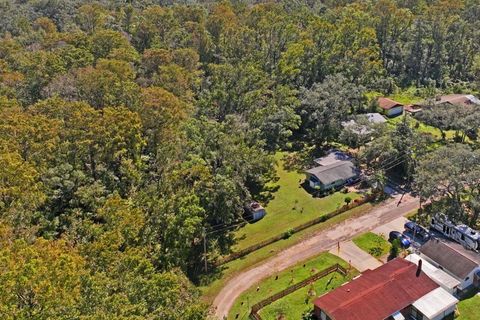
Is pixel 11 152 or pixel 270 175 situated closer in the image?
pixel 11 152

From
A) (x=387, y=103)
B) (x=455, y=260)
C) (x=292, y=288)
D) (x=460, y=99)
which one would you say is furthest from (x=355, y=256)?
(x=460, y=99)

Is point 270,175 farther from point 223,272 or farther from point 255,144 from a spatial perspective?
point 223,272

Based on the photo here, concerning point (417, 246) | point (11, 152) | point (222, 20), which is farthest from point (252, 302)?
point (222, 20)

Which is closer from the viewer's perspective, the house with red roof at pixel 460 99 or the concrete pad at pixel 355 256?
the concrete pad at pixel 355 256

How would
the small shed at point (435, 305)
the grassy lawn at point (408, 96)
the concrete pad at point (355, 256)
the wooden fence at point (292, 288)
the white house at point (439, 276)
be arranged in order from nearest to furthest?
the small shed at point (435, 305) < the wooden fence at point (292, 288) < the white house at point (439, 276) < the concrete pad at point (355, 256) < the grassy lawn at point (408, 96)

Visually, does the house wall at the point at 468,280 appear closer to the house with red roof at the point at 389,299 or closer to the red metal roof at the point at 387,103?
the house with red roof at the point at 389,299

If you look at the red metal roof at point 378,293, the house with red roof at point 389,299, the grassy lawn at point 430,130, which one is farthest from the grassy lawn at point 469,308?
the grassy lawn at point 430,130

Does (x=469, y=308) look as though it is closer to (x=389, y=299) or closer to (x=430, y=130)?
(x=389, y=299)
